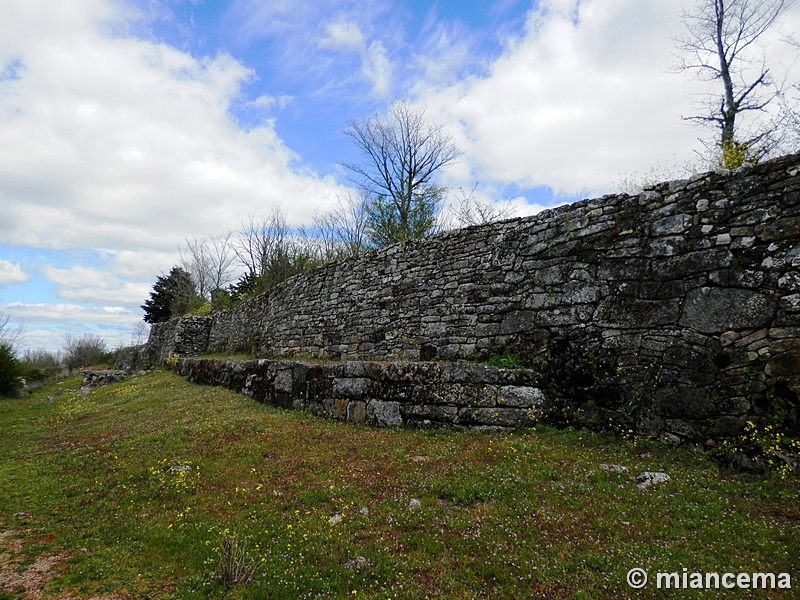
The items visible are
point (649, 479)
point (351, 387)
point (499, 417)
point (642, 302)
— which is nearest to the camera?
point (649, 479)

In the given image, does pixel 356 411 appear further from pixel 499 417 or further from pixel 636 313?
pixel 636 313

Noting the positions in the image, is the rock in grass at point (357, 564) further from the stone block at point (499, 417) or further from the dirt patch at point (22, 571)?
the stone block at point (499, 417)

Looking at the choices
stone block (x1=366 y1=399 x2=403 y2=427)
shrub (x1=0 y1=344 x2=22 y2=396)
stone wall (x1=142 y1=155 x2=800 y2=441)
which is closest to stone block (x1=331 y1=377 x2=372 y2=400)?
stone block (x1=366 y1=399 x2=403 y2=427)

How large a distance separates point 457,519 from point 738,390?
3.95 metres

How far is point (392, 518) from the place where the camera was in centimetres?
428

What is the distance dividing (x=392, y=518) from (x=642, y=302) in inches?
190

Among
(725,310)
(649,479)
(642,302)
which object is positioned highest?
(642,302)

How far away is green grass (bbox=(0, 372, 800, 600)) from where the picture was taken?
332 cm

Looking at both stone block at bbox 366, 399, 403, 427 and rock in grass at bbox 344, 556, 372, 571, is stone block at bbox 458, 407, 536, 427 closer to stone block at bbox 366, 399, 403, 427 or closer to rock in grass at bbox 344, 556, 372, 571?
stone block at bbox 366, 399, 403, 427

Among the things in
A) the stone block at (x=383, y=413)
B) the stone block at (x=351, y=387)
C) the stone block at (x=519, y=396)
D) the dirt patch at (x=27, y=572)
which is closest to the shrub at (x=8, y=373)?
the stone block at (x=351, y=387)

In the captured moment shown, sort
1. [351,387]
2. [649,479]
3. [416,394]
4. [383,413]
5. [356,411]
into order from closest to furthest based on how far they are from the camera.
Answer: [649,479] < [416,394] < [383,413] < [356,411] < [351,387]

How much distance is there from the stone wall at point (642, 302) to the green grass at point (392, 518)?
2.72 ft

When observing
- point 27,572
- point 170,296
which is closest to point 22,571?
point 27,572

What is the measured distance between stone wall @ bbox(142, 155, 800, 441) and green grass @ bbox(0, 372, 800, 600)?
32.6 inches
